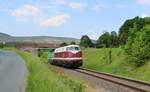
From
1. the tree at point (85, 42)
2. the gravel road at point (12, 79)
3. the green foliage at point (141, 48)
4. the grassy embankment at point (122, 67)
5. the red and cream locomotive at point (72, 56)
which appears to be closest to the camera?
the gravel road at point (12, 79)

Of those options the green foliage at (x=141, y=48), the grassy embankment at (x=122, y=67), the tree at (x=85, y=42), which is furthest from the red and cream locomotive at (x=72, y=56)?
the tree at (x=85, y=42)

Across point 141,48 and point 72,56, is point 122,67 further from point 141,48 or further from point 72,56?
point 72,56

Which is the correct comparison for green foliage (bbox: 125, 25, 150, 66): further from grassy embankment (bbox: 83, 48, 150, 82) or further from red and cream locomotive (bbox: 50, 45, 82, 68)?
red and cream locomotive (bbox: 50, 45, 82, 68)

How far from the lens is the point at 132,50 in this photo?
43938mm

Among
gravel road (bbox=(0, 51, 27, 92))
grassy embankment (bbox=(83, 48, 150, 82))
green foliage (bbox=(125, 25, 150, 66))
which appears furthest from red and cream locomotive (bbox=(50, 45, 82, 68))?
green foliage (bbox=(125, 25, 150, 66))

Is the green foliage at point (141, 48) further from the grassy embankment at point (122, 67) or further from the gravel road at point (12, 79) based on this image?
the gravel road at point (12, 79)

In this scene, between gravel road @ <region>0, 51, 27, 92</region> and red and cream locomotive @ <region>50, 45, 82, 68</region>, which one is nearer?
gravel road @ <region>0, 51, 27, 92</region>

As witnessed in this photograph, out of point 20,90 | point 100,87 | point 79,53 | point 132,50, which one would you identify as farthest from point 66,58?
point 20,90

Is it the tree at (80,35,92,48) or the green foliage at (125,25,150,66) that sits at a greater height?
the tree at (80,35,92,48)

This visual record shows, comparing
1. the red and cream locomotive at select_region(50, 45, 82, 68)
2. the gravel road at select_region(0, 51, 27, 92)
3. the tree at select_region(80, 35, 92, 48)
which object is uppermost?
the tree at select_region(80, 35, 92, 48)

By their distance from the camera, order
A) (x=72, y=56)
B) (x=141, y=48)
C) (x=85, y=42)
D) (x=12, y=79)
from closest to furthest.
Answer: (x=12, y=79), (x=141, y=48), (x=72, y=56), (x=85, y=42)

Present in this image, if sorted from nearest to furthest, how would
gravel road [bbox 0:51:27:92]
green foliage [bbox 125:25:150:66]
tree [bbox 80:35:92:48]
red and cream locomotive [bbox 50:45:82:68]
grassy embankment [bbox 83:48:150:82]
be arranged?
gravel road [bbox 0:51:27:92] → grassy embankment [bbox 83:48:150:82] → green foliage [bbox 125:25:150:66] → red and cream locomotive [bbox 50:45:82:68] → tree [bbox 80:35:92:48]

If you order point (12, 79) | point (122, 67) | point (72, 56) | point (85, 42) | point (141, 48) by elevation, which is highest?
point (85, 42)

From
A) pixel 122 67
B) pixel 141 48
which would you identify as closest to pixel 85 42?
pixel 122 67
